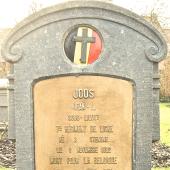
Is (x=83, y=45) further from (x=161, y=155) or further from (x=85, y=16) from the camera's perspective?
(x=161, y=155)

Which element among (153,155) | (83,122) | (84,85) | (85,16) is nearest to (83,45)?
(85,16)

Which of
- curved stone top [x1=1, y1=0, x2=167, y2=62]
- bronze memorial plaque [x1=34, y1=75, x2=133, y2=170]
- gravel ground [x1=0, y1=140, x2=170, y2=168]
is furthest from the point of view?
gravel ground [x1=0, y1=140, x2=170, y2=168]

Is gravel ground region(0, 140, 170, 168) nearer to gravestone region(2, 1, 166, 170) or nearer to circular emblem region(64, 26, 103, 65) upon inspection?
gravestone region(2, 1, 166, 170)

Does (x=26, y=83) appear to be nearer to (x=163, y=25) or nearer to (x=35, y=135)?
(x=35, y=135)

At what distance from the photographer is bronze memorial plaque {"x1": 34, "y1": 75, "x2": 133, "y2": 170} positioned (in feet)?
17.1

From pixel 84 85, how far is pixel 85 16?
2.42ft

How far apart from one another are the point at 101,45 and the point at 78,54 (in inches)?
10.4

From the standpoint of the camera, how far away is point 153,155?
355 inches

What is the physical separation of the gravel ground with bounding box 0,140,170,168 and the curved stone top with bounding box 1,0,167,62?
3.50 m

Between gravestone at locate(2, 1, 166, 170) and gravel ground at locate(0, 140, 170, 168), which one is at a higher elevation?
gravestone at locate(2, 1, 166, 170)

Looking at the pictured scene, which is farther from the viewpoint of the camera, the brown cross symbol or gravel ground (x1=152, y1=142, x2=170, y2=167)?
gravel ground (x1=152, y1=142, x2=170, y2=167)

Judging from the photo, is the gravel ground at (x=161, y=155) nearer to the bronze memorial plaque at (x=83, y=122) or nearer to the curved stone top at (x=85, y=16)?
the bronze memorial plaque at (x=83, y=122)

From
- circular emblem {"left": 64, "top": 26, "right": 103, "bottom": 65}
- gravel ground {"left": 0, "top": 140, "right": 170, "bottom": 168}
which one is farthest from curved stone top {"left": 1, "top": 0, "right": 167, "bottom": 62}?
gravel ground {"left": 0, "top": 140, "right": 170, "bottom": 168}

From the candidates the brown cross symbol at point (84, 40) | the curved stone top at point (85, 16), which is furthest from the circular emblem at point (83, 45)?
the curved stone top at point (85, 16)
